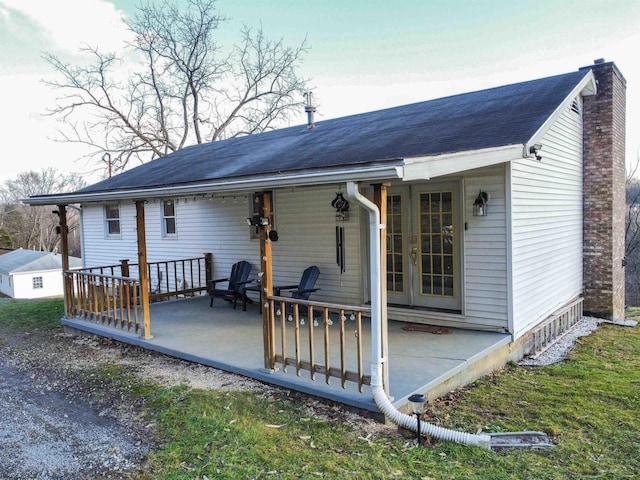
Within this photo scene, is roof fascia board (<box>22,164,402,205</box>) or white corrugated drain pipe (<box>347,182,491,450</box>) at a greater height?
roof fascia board (<box>22,164,402,205</box>)

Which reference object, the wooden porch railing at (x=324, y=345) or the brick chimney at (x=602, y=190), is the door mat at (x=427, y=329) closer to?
the wooden porch railing at (x=324, y=345)

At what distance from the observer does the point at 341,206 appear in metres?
7.57

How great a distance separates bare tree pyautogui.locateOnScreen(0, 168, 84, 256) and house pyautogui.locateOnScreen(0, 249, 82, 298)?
7.88m

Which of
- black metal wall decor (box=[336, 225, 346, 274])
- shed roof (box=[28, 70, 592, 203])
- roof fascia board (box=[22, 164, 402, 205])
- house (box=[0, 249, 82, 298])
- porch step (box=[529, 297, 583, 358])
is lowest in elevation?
house (box=[0, 249, 82, 298])

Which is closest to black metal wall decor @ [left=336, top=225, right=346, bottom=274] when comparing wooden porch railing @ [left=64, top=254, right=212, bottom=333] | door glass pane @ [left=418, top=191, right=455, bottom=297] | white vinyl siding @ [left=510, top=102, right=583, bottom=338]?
door glass pane @ [left=418, top=191, right=455, bottom=297]

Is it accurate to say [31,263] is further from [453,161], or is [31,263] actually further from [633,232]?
[633,232]

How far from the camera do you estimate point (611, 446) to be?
364 cm

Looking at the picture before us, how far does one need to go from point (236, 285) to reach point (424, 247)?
3.58 meters

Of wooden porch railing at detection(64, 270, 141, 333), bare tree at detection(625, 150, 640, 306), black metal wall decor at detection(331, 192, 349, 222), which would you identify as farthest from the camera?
bare tree at detection(625, 150, 640, 306)

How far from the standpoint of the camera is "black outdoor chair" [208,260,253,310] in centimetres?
845

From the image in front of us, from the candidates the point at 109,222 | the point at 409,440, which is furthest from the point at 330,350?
the point at 109,222

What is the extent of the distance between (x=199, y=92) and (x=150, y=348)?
2094 centimetres

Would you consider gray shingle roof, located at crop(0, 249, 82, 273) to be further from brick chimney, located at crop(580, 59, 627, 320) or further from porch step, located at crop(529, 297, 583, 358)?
brick chimney, located at crop(580, 59, 627, 320)

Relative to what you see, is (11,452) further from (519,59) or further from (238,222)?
(519,59)
